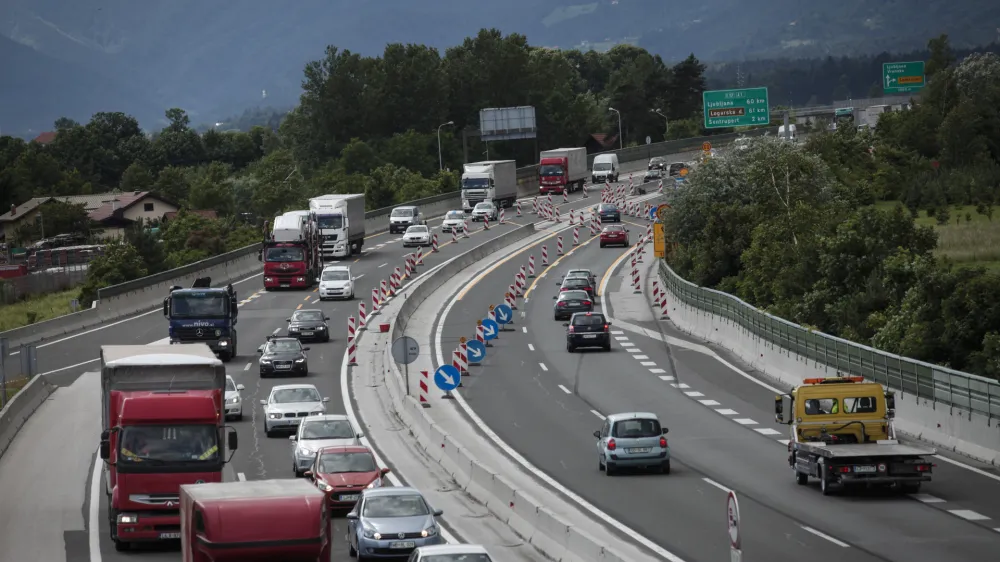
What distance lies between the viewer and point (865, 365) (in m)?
38.2

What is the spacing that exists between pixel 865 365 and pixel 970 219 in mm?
47384

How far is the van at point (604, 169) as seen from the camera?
129m

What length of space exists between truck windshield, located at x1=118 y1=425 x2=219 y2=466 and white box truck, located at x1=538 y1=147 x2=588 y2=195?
96.1 meters

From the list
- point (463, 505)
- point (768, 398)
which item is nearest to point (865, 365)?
point (768, 398)

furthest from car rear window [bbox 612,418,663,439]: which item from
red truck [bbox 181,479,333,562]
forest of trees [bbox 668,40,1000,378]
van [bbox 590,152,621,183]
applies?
van [bbox 590,152,621,183]

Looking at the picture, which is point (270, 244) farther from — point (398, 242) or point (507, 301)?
point (398, 242)

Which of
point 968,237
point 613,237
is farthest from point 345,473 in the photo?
point 613,237

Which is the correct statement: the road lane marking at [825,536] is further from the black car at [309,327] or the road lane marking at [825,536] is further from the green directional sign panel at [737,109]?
the green directional sign panel at [737,109]

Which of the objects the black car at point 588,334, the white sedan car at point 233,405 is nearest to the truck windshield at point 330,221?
the black car at point 588,334

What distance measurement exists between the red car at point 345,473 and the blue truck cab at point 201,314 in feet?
71.7

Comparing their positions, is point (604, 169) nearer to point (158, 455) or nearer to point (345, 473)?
point (345, 473)

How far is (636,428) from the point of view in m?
31.1

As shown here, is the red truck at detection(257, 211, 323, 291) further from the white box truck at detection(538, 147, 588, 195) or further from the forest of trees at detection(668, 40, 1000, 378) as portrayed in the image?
the white box truck at detection(538, 147, 588, 195)

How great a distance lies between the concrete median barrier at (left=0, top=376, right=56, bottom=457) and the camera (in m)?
38.2
